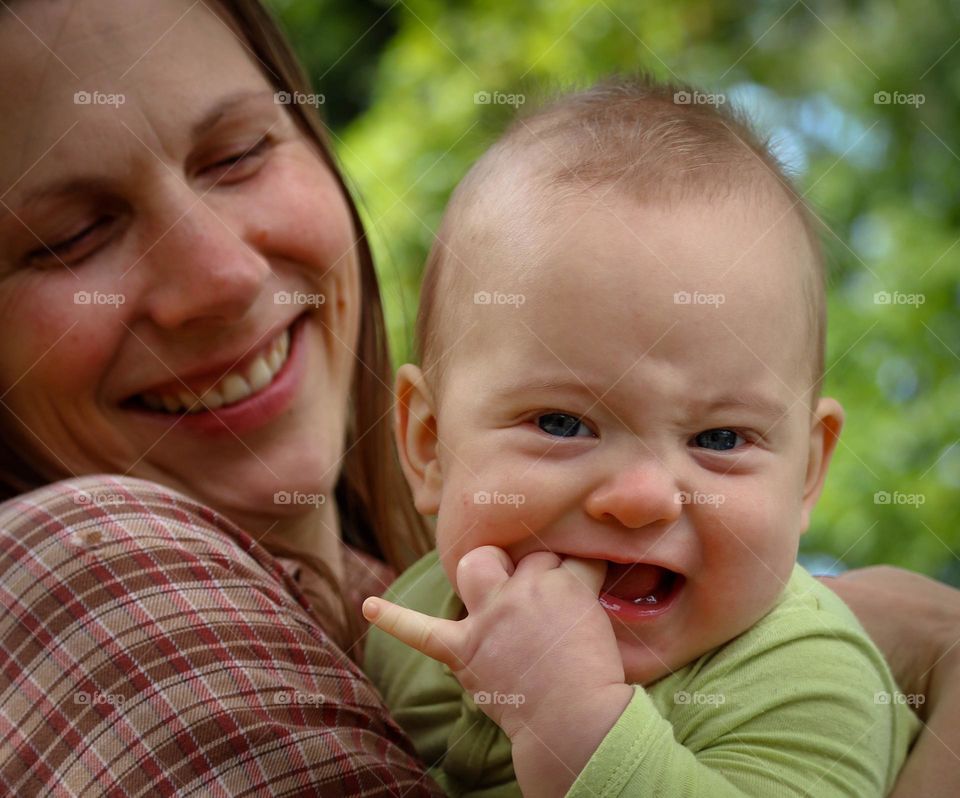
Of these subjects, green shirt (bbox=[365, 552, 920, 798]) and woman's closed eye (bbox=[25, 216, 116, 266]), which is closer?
green shirt (bbox=[365, 552, 920, 798])

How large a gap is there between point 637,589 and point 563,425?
0.19 meters

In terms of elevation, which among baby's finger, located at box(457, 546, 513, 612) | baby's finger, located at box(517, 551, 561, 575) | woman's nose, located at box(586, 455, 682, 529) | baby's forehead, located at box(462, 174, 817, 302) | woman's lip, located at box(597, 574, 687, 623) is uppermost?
baby's forehead, located at box(462, 174, 817, 302)

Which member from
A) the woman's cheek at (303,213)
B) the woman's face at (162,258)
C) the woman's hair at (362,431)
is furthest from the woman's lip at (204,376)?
the woman's hair at (362,431)

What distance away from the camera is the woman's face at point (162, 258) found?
1519mm

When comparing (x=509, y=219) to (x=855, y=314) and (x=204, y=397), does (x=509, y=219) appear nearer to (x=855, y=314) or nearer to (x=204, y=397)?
(x=204, y=397)

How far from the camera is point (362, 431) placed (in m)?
2.04

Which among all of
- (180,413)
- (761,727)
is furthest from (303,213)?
(761,727)

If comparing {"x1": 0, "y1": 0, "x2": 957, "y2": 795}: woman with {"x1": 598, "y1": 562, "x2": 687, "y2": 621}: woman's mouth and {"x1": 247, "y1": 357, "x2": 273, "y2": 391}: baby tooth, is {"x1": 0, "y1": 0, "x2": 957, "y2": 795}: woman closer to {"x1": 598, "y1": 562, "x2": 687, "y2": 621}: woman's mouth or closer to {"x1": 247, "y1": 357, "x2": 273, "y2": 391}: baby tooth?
{"x1": 247, "y1": 357, "x2": 273, "y2": 391}: baby tooth

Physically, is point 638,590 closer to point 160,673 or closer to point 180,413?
point 160,673

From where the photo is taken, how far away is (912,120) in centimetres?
393

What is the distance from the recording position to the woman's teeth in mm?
1680

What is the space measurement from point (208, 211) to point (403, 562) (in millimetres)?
777

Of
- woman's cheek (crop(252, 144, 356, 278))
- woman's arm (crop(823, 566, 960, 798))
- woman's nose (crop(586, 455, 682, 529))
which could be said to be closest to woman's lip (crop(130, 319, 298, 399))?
woman's cheek (crop(252, 144, 356, 278))

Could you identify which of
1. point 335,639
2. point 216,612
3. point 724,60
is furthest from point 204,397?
point 724,60
